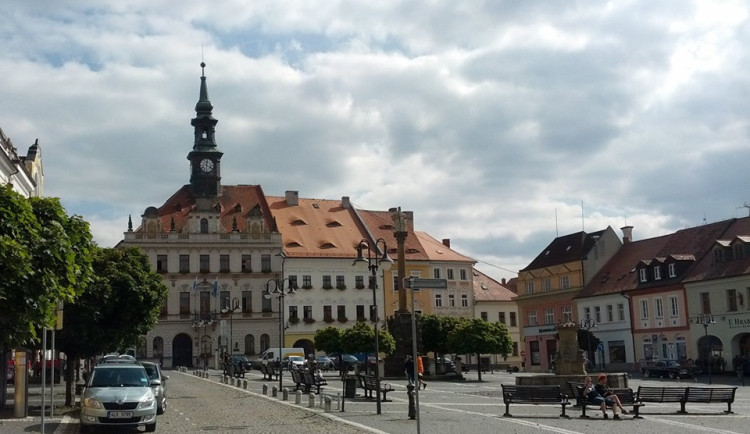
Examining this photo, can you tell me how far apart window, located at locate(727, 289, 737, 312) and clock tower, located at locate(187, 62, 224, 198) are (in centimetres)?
5055

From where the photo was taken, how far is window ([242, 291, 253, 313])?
269 ft

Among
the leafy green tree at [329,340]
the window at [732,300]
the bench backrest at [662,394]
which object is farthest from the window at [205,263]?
the bench backrest at [662,394]

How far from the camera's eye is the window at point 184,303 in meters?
80.4

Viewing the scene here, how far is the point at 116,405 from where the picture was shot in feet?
67.6

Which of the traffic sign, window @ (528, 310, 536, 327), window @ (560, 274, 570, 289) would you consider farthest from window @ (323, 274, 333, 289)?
the traffic sign

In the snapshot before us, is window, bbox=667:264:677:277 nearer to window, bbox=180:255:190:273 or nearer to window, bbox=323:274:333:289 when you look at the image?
window, bbox=323:274:333:289

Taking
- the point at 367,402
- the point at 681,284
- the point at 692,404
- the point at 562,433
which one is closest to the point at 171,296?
the point at 681,284

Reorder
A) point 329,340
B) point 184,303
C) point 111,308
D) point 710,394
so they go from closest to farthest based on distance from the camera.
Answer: point 710,394 < point 111,308 < point 329,340 < point 184,303

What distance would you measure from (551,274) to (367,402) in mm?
45638

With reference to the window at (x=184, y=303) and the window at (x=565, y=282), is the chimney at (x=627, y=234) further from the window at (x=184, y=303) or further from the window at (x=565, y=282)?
the window at (x=184, y=303)

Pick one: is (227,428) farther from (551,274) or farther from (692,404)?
(551,274)

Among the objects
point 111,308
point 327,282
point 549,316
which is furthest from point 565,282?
point 111,308

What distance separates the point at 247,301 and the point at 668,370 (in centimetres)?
4378

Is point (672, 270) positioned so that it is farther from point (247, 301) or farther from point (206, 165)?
point (206, 165)
